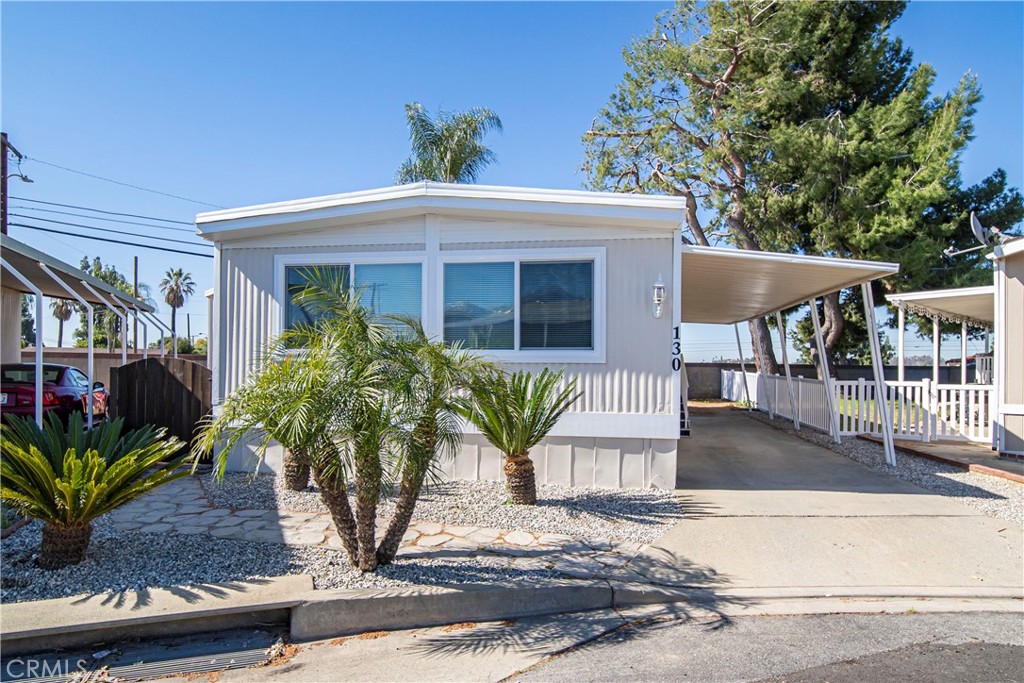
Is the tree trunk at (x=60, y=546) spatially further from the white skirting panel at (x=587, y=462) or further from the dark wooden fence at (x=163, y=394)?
the dark wooden fence at (x=163, y=394)

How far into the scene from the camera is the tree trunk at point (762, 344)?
16938 mm

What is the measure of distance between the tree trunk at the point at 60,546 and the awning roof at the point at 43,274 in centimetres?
525

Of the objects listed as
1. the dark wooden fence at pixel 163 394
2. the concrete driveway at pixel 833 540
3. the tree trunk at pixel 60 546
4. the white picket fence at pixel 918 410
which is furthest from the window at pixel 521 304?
the white picket fence at pixel 918 410

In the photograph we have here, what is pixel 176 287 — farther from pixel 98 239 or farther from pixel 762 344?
pixel 762 344

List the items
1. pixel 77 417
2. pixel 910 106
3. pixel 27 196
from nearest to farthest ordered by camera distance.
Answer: pixel 77 417 → pixel 910 106 → pixel 27 196

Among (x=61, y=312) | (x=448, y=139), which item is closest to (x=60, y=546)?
(x=448, y=139)

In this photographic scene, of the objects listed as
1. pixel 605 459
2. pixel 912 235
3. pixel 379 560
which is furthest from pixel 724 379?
pixel 379 560

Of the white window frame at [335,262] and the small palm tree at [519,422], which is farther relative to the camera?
the white window frame at [335,262]

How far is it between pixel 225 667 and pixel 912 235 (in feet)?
53.8

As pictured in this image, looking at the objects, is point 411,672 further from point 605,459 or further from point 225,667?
point 605,459

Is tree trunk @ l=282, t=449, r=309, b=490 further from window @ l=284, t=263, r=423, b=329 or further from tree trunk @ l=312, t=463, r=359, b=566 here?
tree trunk @ l=312, t=463, r=359, b=566

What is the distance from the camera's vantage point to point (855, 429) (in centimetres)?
999

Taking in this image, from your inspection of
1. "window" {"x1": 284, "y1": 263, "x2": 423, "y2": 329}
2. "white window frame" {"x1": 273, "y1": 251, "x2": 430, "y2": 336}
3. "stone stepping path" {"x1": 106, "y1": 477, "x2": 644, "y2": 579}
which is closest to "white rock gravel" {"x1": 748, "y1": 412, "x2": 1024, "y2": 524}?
"stone stepping path" {"x1": 106, "y1": 477, "x2": 644, "y2": 579}

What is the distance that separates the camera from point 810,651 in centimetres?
326
